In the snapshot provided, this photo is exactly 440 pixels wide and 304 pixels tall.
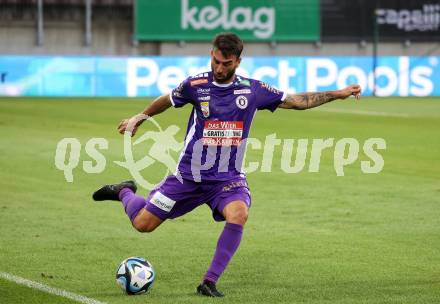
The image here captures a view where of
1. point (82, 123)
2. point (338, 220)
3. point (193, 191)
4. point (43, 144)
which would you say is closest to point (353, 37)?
point (82, 123)

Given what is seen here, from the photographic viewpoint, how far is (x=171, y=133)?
77.4 ft

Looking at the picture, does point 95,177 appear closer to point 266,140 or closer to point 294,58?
point 266,140

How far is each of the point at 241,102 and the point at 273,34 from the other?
38.8 meters

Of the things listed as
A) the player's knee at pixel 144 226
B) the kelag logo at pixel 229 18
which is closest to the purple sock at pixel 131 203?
the player's knee at pixel 144 226

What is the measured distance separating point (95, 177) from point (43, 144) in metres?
4.94

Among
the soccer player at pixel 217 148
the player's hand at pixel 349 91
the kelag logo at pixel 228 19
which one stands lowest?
the kelag logo at pixel 228 19

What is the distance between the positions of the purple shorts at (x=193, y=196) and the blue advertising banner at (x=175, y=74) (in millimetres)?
28728

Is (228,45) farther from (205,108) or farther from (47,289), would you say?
(47,289)

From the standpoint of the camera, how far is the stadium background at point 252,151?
920cm

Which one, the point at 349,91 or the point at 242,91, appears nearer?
the point at 242,91

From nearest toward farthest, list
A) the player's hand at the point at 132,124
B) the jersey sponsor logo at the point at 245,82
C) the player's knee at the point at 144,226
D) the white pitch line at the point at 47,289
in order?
the white pitch line at the point at 47,289, the jersey sponsor logo at the point at 245,82, the player's knee at the point at 144,226, the player's hand at the point at 132,124

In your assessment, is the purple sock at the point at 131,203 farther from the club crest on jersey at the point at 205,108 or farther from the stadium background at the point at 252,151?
the club crest on jersey at the point at 205,108

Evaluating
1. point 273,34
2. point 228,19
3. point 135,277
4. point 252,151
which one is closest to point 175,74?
point 228,19

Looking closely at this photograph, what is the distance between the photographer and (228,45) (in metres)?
8.28
